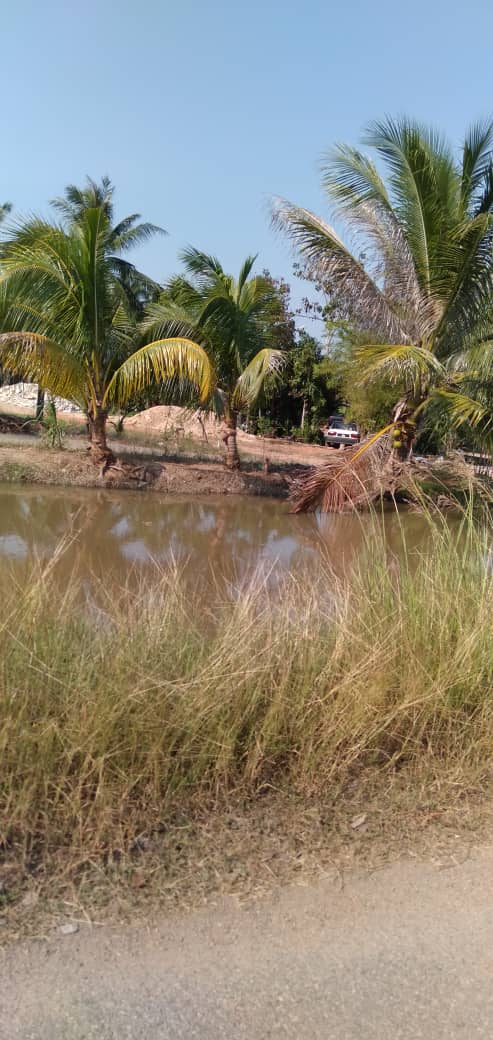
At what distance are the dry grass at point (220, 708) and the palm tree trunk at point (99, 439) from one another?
12.6 meters

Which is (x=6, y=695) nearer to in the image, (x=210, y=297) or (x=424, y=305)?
(x=424, y=305)

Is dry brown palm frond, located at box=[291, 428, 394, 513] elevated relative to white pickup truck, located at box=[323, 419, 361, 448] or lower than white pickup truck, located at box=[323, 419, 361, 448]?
lower

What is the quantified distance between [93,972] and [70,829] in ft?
2.31

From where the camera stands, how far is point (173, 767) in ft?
11.3

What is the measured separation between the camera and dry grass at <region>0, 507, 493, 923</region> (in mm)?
3145

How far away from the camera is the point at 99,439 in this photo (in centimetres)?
1698

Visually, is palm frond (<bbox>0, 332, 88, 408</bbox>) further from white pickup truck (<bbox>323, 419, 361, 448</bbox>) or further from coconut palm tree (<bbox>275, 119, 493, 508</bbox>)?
white pickup truck (<bbox>323, 419, 361, 448</bbox>)

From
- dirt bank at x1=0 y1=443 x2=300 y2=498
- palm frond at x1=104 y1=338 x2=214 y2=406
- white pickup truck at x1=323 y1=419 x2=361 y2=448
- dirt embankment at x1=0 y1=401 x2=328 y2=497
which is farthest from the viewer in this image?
white pickup truck at x1=323 y1=419 x2=361 y2=448

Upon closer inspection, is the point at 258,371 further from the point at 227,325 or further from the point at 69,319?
the point at 69,319

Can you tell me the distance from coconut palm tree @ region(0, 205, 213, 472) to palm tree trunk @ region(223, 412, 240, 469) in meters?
2.82

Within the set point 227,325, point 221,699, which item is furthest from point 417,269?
point 221,699

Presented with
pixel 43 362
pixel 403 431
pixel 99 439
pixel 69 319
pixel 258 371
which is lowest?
pixel 99 439

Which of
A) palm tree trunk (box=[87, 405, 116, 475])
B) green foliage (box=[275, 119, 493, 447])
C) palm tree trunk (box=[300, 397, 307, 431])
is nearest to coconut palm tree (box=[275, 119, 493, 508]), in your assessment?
green foliage (box=[275, 119, 493, 447])

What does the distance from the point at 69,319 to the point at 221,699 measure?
13.6 metres
